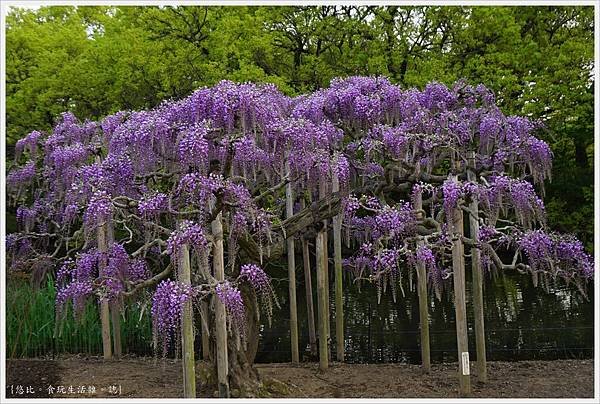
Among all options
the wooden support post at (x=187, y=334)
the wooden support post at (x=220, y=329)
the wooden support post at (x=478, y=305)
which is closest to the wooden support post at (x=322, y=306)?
the wooden support post at (x=478, y=305)

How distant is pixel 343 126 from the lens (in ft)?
19.4

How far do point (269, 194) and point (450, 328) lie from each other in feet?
12.9

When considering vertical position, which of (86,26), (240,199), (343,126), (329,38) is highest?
(86,26)

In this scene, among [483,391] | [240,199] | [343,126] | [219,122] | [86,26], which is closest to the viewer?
[240,199]

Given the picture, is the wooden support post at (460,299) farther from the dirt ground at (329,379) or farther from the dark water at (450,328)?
the dark water at (450,328)

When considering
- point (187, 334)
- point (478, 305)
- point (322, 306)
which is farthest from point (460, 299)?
point (187, 334)

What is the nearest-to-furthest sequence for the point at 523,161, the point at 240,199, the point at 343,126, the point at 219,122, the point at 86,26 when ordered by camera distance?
the point at 240,199, the point at 219,122, the point at 523,161, the point at 343,126, the point at 86,26

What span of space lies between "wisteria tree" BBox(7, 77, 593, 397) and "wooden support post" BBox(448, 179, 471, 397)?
A: 1cm

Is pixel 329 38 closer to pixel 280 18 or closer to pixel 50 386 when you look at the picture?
pixel 280 18

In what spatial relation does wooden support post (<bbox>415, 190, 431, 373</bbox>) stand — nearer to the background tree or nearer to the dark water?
the dark water

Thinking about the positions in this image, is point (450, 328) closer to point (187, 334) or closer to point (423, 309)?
point (423, 309)

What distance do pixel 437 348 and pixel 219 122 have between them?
3830 millimetres

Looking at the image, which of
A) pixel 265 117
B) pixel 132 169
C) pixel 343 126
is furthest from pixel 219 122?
pixel 343 126

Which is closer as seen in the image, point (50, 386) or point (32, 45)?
point (50, 386)
